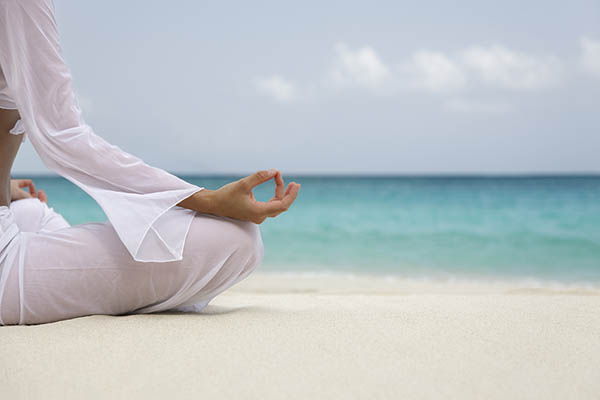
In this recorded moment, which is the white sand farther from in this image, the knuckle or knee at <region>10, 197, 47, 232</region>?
Answer: knee at <region>10, 197, 47, 232</region>

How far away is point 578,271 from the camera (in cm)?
555

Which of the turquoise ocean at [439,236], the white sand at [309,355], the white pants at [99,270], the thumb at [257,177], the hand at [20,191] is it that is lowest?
the turquoise ocean at [439,236]

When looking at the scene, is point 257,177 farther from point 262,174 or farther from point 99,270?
point 99,270

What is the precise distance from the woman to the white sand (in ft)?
0.24

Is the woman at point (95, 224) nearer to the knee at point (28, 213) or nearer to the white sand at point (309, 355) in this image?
the white sand at point (309, 355)

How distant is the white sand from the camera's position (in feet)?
3.11

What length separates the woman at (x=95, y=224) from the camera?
1264 millimetres

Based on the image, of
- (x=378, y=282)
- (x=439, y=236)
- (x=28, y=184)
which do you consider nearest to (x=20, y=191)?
(x=28, y=184)

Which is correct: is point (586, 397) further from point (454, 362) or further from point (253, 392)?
point (253, 392)

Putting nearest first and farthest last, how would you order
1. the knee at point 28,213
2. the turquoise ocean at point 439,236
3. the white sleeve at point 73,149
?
the white sleeve at point 73,149, the knee at point 28,213, the turquoise ocean at point 439,236

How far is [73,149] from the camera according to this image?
4.23 feet

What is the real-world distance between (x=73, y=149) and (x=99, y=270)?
29 centimetres

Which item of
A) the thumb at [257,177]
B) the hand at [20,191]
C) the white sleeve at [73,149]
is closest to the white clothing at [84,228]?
the white sleeve at [73,149]

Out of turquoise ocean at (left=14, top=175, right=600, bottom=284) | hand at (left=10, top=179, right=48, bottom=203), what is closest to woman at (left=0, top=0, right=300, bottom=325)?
hand at (left=10, top=179, right=48, bottom=203)
